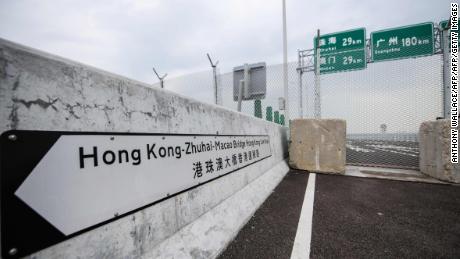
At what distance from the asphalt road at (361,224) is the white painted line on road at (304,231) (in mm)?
49

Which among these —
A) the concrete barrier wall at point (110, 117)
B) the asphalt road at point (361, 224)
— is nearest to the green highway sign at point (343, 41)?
the asphalt road at point (361, 224)

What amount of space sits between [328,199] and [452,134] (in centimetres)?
377

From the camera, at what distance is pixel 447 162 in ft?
16.5

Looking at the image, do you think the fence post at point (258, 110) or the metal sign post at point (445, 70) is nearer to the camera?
the fence post at point (258, 110)

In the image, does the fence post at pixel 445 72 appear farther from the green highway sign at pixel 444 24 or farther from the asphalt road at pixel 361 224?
the asphalt road at pixel 361 224

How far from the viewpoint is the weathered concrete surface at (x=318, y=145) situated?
6086mm

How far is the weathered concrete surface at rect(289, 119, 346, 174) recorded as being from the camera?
20.0 ft

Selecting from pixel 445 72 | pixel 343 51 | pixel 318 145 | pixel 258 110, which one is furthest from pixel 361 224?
pixel 343 51

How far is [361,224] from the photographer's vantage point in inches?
108

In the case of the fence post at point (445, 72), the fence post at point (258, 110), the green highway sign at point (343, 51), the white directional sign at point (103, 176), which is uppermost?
the green highway sign at point (343, 51)

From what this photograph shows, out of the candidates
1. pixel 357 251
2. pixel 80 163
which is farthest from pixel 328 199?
pixel 80 163

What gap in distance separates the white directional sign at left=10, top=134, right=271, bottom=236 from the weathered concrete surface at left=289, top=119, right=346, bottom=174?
4.97 metres

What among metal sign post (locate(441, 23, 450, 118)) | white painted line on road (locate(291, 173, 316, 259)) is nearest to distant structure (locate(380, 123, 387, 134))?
metal sign post (locate(441, 23, 450, 118))

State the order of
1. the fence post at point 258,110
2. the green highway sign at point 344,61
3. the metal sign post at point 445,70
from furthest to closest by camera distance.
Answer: the green highway sign at point 344,61
the metal sign post at point 445,70
the fence post at point 258,110
